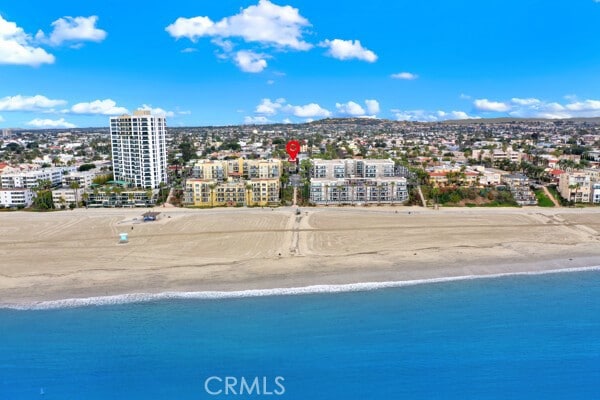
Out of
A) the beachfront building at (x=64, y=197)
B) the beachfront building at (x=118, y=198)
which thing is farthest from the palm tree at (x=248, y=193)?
the beachfront building at (x=64, y=197)

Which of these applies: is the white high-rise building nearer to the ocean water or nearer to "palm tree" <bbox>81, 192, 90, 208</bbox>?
"palm tree" <bbox>81, 192, 90, 208</bbox>

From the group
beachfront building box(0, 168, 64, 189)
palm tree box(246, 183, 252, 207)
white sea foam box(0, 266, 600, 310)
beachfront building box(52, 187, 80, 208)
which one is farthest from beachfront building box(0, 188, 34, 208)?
white sea foam box(0, 266, 600, 310)

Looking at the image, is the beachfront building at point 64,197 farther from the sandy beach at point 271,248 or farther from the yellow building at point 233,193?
the yellow building at point 233,193

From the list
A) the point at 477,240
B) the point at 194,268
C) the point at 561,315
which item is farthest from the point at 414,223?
the point at 194,268

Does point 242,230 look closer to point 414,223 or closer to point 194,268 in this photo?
point 194,268

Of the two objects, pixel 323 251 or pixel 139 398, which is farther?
pixel 323 251

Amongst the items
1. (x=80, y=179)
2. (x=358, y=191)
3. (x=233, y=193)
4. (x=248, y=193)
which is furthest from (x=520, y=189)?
(x=80, y=179)
